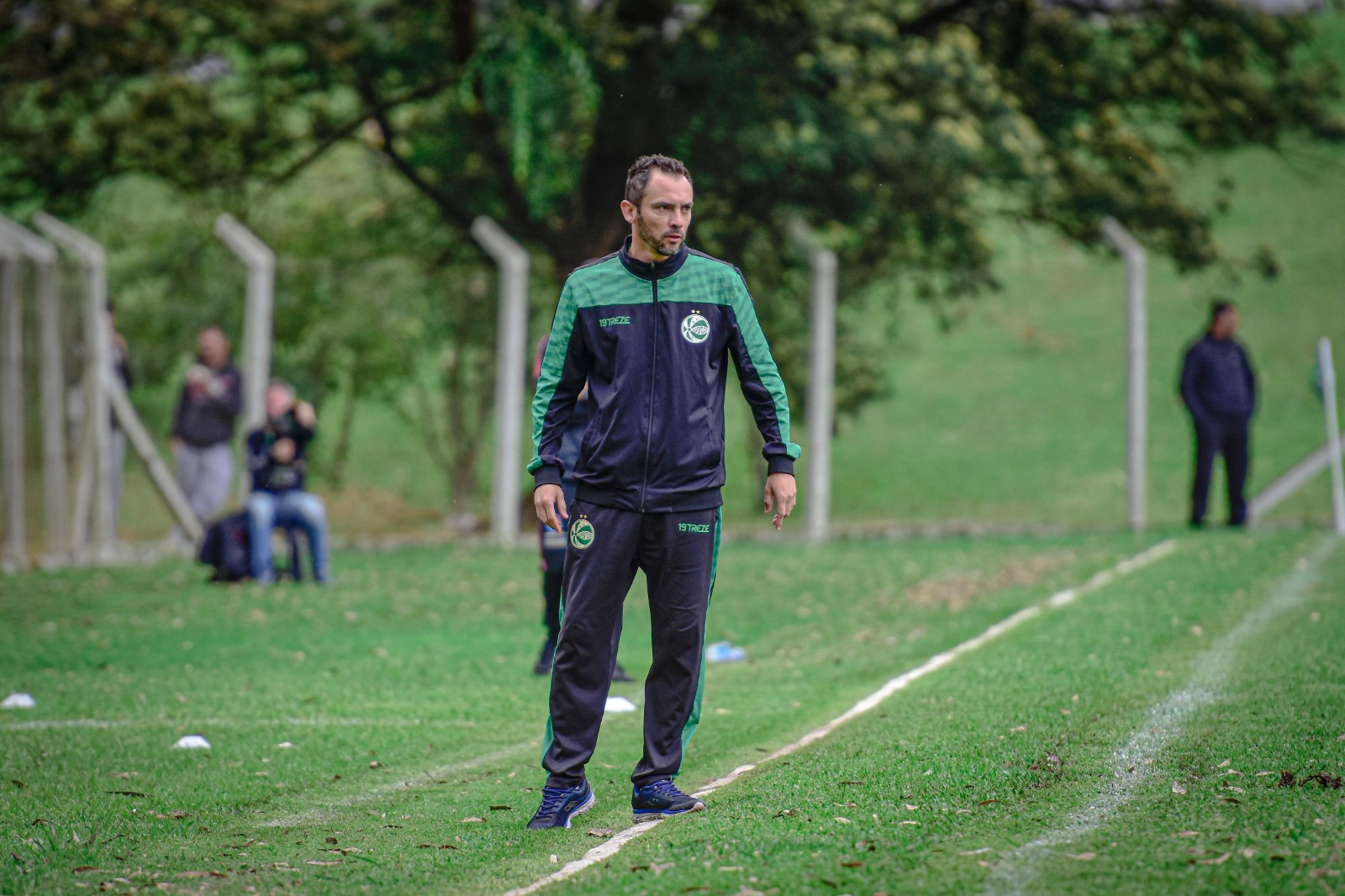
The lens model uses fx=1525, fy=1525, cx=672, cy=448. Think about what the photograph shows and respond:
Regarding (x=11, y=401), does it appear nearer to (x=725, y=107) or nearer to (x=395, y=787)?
(x=725, y=107)

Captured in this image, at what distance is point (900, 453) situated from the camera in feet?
107

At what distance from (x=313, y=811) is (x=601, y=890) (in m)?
1.67

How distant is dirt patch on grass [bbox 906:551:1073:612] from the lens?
11266 millimetres

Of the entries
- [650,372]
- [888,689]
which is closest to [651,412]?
[650,372]

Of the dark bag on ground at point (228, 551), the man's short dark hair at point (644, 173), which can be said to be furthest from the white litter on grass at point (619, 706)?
the dark bag on ground at point (228, 551)

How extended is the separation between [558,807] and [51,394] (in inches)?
449

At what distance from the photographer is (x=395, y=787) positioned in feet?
19.1

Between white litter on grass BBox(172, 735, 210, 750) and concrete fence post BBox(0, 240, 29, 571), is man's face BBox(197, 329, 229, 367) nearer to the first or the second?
concrete fence post BBox(0, 240, 29, 571)

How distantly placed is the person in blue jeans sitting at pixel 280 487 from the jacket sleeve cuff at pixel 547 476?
8.04m

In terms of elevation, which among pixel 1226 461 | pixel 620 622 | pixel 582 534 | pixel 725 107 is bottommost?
pixel 620 622

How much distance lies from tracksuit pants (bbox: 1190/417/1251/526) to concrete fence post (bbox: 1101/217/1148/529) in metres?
1.09

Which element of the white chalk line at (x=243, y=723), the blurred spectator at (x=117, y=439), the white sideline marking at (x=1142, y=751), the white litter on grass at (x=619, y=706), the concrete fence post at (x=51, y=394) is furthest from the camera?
the blurred spectator at (x=117, y=439)

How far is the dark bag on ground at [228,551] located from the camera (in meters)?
12.7

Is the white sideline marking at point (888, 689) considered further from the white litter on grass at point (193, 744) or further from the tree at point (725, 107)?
the tree at point (725, 107)
